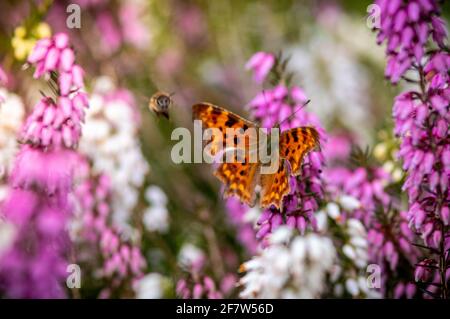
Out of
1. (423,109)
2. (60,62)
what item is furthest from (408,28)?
(60,62)

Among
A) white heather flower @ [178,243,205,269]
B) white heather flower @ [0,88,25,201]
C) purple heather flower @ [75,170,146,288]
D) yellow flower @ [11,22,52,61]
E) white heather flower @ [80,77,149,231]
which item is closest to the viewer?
white heather flower @ [0,88,25,201]

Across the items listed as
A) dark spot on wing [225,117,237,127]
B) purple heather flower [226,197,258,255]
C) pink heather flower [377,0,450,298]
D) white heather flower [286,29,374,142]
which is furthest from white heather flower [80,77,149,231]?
white heather flower [286,29,374,142]

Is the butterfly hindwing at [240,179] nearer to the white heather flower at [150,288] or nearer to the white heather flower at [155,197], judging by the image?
the white heather flower at [150,288]

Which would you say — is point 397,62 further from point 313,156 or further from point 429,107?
point 313,156

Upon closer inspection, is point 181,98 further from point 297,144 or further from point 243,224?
point 297,144

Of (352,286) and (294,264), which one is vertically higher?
(294,264)

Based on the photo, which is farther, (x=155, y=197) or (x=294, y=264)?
(x=155, y=197)

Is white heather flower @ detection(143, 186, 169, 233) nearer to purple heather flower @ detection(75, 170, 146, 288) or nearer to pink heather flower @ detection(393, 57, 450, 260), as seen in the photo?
purple heather flower @ detection(75, 170, 146, 288)
